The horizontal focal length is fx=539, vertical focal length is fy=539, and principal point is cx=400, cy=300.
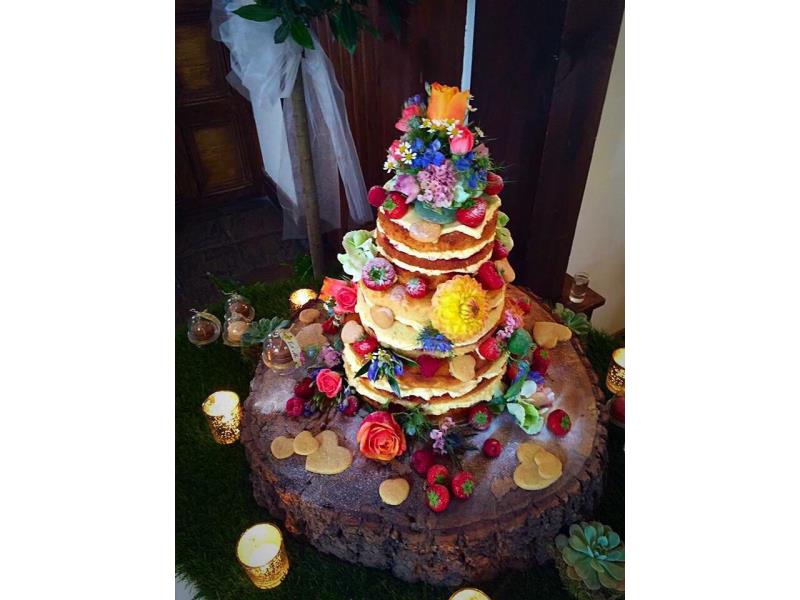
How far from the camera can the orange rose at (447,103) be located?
4.83ft

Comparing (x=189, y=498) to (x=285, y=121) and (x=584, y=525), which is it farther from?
(x=285, y=121)

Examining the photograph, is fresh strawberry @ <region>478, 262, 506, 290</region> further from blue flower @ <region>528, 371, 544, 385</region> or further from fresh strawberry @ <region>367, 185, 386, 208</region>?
blue flower @ <region>528, 371, 544, 385</region>

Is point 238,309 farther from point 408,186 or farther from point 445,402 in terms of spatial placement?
point 408,186

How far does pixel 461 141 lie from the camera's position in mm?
1447

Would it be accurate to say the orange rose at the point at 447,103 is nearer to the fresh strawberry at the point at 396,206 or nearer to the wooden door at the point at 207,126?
the fresh strawberry at the point at 396,206

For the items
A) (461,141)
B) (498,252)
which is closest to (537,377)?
(498,252)

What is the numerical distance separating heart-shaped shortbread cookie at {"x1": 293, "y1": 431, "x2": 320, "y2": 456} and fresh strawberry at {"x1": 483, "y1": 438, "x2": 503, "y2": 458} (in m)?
0.59

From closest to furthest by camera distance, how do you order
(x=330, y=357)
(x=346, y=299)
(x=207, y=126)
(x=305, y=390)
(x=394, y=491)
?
1. (x=394, y=491)
2. (x=346, y=299)
3. (x=305, y=390)
4. (x=330, y=357)
5. (x=207, y=126)

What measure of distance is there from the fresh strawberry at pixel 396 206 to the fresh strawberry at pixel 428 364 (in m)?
0.48

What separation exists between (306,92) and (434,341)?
5.25 feet

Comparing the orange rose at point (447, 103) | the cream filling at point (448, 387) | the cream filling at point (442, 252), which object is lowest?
the cream filling at point (448, 387)

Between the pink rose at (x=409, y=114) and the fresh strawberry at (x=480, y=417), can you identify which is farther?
the fresh strawberry at (x=480, y=417)

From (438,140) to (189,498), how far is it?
67.6 inches

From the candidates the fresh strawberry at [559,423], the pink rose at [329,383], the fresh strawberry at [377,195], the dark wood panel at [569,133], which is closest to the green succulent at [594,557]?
the fresh strawberry at [559,423]
